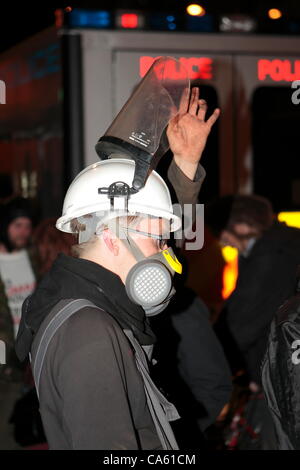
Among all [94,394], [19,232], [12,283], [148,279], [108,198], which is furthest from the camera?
[19,232]

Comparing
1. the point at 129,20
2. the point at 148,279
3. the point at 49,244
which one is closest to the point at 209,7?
the point at 129,20

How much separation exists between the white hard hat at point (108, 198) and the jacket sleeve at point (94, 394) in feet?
1.60

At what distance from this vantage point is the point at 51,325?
7.02ft

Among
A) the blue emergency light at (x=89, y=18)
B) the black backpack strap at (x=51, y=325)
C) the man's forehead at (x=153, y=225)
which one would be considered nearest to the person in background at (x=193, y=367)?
the man's forehead at (x=153, y=225)

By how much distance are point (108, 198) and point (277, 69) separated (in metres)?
3.21

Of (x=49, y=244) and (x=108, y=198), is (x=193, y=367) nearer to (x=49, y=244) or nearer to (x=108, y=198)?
(x=108, y=198)

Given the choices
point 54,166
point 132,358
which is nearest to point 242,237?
point 54,166

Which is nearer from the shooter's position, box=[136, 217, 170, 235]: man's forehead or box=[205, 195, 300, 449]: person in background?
box=[136, 217, 170, 235]: man's forehead

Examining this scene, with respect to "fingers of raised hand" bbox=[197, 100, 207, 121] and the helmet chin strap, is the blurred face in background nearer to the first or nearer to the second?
"fingers of raised hand" bbox=[197, 100, 207, 121]

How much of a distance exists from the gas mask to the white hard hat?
82 millimetres

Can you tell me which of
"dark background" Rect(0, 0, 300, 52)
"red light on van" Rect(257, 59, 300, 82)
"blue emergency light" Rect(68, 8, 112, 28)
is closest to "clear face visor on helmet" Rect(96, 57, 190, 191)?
"blue emergency light" Rect(68, 8, 112, 28)

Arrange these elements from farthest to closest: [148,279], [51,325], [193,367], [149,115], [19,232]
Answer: [19,232], [193,367], [149,115], [148,279], [51,325]

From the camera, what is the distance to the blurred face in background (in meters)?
5.51

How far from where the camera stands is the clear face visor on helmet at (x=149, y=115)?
2.60 m
